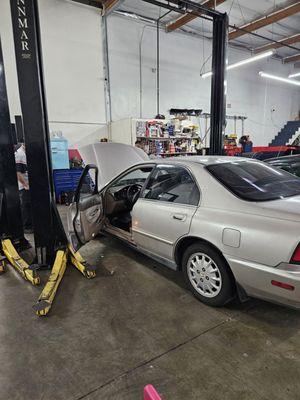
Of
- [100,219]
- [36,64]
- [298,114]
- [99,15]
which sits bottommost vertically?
[100,219]

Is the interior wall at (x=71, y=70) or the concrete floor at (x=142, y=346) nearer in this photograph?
the concrete floor at (x=142, y=346)

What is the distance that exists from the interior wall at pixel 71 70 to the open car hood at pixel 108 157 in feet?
15.2

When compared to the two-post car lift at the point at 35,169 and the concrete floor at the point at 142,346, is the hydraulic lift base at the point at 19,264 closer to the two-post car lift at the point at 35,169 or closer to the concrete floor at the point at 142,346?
the two-post car lift at the point at 35,169

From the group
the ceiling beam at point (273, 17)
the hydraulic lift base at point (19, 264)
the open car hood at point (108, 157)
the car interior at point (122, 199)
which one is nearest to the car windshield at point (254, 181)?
the car interior at point (122, 199)

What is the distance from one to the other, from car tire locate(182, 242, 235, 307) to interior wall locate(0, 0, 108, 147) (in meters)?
6.88

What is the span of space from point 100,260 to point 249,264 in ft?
6.99

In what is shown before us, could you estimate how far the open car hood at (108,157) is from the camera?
12.8ft

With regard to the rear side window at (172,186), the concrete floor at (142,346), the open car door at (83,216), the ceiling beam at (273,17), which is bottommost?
the concrete floor at (142,346)

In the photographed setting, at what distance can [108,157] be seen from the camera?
401 cm

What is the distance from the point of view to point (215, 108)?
21.5ft

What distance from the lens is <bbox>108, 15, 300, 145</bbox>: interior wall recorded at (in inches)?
347

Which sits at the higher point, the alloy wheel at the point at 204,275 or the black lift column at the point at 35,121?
the black lift column at the point at 35,121

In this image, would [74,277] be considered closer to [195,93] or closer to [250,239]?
[250,239]

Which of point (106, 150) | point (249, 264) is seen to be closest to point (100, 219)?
point (106, 150)
